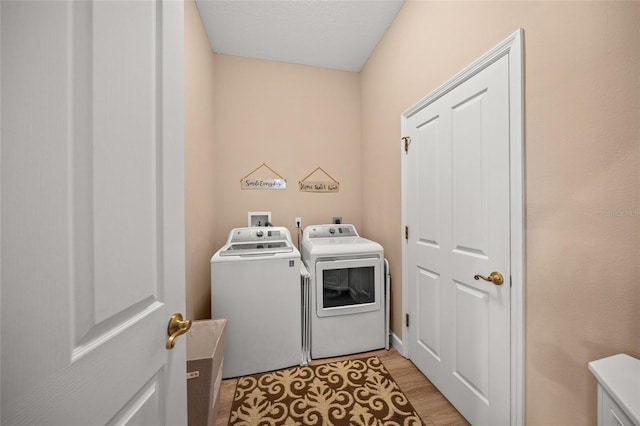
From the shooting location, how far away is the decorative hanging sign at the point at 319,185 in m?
2.66

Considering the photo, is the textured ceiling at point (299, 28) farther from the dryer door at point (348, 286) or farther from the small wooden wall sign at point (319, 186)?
the dryer door at point (348, 286)

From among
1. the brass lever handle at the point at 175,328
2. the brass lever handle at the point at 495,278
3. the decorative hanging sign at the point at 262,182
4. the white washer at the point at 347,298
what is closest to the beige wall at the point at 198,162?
the decorative hanging sign at the point at 262,182

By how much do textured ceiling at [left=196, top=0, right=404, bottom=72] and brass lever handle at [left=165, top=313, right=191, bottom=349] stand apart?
2.26 meters

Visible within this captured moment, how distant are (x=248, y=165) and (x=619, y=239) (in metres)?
2.56

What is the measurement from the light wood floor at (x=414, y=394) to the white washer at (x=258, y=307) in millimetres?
207

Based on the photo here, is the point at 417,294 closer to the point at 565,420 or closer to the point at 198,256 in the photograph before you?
the point at 565,420

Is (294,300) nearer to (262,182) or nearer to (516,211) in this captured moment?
(262,182)

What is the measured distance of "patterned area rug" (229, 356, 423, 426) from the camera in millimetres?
1370

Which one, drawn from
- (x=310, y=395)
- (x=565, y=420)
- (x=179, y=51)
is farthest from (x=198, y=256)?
(x=565, y=420)

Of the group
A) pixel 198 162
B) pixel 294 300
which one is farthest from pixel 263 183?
pixel 294 300

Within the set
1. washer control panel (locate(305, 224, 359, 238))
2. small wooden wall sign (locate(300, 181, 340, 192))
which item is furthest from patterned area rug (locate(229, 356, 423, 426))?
small wooden wall sign (locate(300, 181, 340, 192))

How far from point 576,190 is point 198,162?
2174mm

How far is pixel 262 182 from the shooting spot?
2.56 metres

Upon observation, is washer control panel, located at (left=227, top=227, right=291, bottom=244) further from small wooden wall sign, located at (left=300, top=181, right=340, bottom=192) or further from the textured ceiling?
the textured ceiling
